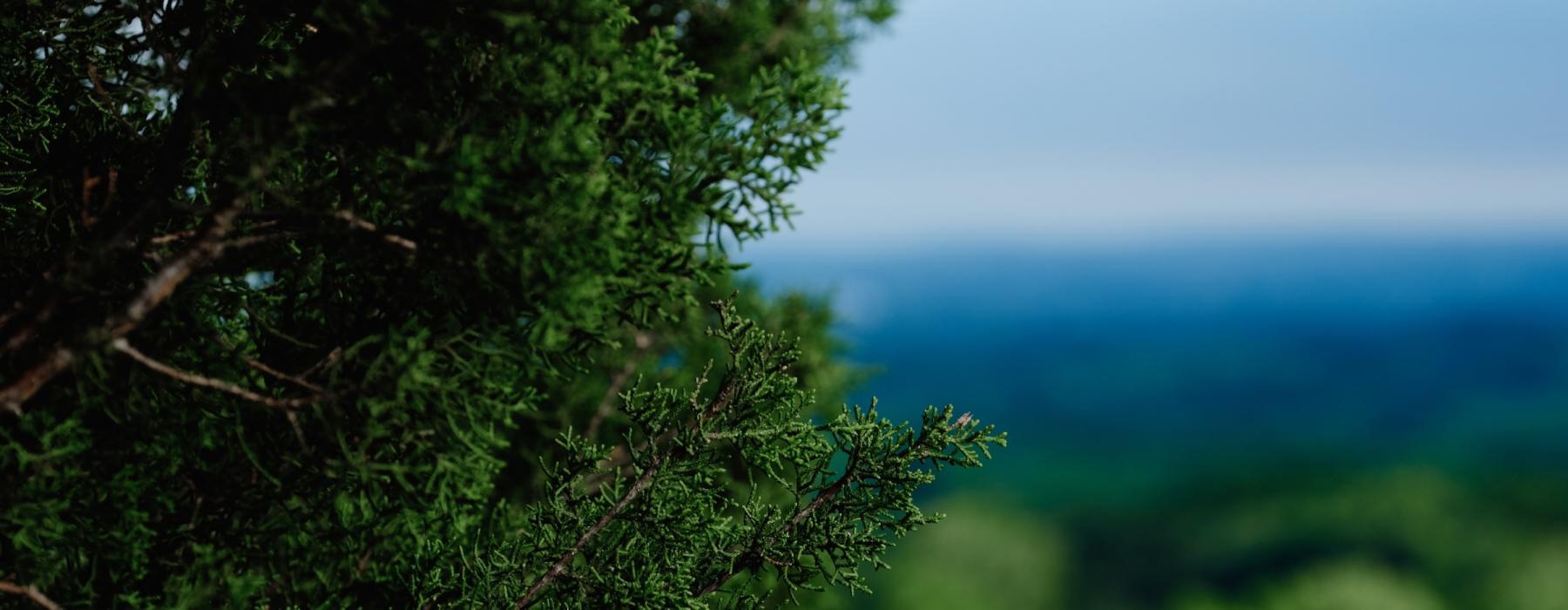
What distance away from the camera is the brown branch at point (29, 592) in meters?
3.32

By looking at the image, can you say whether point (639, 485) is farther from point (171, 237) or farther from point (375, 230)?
point (171, 237)

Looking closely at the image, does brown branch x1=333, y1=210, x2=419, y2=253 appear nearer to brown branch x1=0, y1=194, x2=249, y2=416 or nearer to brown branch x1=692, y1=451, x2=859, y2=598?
brown branch x1=0, y1=194, x2=249, y2=416

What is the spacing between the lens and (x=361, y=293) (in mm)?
3609

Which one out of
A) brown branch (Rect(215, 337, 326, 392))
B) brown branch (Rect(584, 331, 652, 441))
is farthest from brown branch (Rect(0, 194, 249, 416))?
brown branch (Rect(584, 331, 652, 441))

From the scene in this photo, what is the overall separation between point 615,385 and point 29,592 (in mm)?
7300

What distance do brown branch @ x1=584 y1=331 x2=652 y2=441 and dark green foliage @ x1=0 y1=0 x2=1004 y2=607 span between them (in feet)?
18.0

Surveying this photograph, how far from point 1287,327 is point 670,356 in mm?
113031

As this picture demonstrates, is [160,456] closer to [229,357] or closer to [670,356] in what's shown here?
[229,357]

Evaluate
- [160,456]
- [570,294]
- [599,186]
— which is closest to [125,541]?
[160,456]

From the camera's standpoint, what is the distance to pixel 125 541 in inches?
137

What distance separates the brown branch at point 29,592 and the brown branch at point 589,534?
5.47 ft

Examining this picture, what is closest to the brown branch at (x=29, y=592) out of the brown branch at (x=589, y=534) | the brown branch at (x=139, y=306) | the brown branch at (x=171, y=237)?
the brown branch at (x=139, y=306)

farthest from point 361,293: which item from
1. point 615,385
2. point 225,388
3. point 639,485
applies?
point 615,385

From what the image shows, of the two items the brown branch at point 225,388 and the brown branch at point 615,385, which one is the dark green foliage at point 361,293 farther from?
the brown branch at point 615,385
